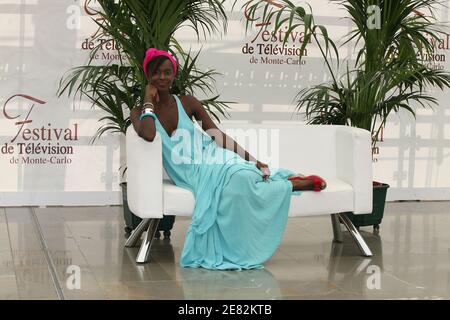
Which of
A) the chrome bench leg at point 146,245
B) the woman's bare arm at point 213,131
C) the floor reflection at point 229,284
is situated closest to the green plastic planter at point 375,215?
the woman's bare arm at point 213,131

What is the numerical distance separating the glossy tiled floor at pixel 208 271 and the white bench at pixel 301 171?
9.8 inches

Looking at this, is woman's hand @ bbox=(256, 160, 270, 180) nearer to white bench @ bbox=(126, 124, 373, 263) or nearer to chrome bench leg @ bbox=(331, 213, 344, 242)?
white bench @ bbox=(126, 124, 373, 263)

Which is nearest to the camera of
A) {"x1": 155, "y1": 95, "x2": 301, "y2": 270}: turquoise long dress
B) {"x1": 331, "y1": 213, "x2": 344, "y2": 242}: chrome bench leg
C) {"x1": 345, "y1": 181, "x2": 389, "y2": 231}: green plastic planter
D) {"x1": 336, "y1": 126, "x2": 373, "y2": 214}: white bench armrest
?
{"x1": 155, "y1": 95, "x2": 301, "y2": 270}: turquoise long dress

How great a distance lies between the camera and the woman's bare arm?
526 cm

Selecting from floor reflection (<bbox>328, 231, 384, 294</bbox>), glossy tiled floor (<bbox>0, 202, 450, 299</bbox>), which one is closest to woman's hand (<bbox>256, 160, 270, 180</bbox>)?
glossy tiled floor (<bbox>0, 202, 450, 299</bbox>)

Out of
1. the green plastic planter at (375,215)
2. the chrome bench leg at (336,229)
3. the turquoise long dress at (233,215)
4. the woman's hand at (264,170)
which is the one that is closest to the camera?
the turquoise long dress at (233,215)

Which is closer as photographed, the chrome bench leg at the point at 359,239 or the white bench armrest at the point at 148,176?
the white bench armrest at the point at 148,176

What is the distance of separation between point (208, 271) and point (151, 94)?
3.86ft

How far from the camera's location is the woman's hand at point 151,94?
198 inches

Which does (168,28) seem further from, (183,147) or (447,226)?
(447,226)

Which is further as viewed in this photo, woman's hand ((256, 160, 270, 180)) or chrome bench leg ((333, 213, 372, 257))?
chrome bench leg ((333, 213, 372, 257))

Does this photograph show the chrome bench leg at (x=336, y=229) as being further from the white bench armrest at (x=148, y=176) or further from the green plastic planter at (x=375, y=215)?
the white bench armrest at (x=148, y=176)

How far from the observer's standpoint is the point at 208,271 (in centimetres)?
477

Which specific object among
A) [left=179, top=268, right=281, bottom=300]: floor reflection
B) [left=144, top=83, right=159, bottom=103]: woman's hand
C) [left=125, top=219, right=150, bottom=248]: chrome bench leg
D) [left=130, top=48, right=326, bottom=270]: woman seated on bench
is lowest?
[left=179, top=268, right=281, bottom=300]: floor reflection
